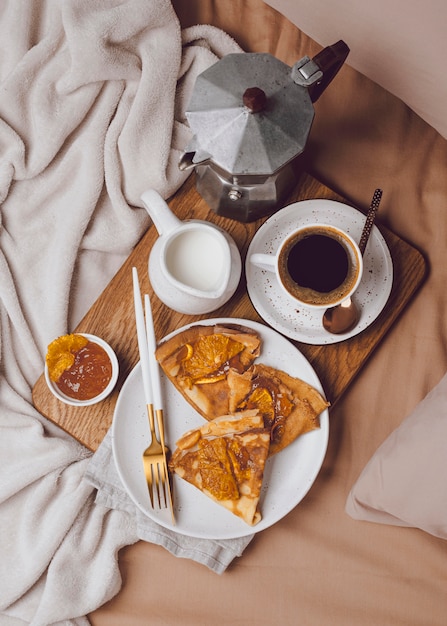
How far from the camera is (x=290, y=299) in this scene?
1.17 meters

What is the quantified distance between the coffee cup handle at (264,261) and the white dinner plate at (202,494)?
0.36ft

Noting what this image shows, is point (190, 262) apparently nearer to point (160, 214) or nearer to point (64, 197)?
point (160, 214)

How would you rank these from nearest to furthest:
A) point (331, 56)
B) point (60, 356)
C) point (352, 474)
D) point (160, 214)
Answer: point (331, 56) → point (160, 214) → point (60, 356) → point (352, 474)

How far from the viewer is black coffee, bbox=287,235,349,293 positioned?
107 centimetres

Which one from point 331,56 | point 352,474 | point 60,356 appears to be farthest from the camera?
point 352,474

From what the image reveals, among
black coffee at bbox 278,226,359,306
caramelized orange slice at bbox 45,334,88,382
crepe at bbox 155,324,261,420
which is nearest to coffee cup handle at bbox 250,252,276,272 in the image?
black coffee at bbox 278,226,359,306

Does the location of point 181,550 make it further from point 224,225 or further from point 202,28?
point 202,28

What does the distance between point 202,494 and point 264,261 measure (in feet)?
1.42

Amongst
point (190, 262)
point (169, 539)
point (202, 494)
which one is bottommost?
point (169, 539)

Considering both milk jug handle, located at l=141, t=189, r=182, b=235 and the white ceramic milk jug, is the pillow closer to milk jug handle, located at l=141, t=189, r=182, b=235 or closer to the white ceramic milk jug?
the white ceramic milk jug

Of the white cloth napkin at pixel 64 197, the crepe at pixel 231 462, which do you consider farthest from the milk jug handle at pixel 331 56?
the crepe at pixel 231 462

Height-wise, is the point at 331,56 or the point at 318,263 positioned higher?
the point at 331,56

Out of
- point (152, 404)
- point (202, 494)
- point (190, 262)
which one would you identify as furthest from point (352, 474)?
point (190, 262)

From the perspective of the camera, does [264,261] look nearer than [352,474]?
Yes
